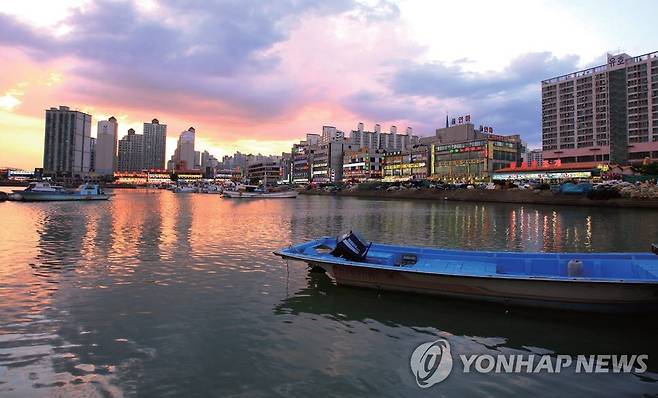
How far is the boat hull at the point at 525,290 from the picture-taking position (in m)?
12.3

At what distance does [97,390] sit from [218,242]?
2187 centimetres

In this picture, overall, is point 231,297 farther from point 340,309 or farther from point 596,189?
point 596,189

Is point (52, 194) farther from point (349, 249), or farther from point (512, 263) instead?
point (512, 263)

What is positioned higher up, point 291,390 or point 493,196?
point 493,196

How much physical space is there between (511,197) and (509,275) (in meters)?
92.0

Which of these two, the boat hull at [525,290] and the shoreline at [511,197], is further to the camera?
the shoreline at [511,197]

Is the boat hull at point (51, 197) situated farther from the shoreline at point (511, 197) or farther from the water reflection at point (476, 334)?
the water reflection at point (476, 334)

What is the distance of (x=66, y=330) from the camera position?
11836mm

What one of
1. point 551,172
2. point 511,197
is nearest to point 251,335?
point 511,197

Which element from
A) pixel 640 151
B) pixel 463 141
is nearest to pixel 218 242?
pixel 463 141
